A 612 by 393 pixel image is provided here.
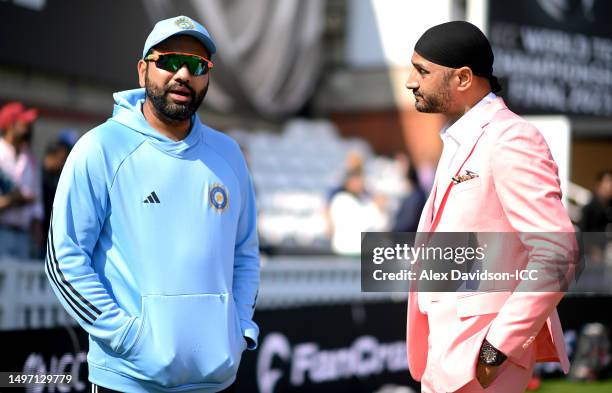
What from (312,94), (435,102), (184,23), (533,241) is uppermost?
(184,23)

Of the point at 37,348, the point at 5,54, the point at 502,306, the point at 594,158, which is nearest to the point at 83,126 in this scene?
the point at 5,54

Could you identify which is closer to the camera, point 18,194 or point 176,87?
point 176,87

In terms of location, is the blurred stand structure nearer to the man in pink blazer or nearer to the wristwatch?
the man in pink blazer

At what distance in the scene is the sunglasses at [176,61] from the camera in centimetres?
324

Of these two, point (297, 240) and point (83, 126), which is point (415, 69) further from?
point (297, 240)

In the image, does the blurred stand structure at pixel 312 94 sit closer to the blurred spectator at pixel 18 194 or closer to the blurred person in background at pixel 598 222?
the blurred person in background at pixel 598 222

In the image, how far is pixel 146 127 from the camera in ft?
10.6

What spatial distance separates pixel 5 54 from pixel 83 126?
207cm

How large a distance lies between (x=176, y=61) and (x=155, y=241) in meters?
0.59

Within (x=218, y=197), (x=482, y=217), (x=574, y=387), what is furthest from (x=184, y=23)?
(x=574, y=387)

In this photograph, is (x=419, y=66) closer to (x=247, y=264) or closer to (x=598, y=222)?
(x=247, y=264)

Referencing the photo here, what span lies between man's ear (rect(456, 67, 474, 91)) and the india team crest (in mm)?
833

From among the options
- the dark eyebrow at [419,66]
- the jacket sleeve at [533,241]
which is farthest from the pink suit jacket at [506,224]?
the dark eyebrow at [419,66]

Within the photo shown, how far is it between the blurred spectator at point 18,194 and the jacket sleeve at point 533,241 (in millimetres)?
5297
